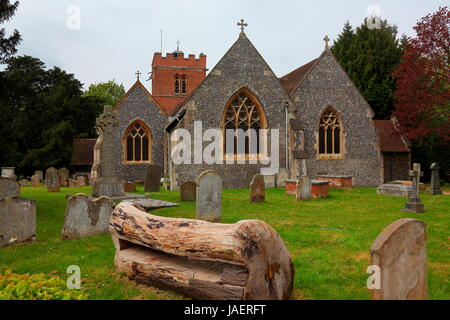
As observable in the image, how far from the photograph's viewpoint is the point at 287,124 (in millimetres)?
18469

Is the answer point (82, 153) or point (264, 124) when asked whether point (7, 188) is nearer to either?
point (264, 124)

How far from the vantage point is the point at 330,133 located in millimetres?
20156

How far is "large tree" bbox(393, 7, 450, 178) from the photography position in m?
18.7

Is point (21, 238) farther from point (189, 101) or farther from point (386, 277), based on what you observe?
point (189, 101)

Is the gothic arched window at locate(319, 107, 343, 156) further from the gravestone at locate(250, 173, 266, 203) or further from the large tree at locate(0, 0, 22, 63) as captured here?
the large tree at locate(0, 0, 22, 63)

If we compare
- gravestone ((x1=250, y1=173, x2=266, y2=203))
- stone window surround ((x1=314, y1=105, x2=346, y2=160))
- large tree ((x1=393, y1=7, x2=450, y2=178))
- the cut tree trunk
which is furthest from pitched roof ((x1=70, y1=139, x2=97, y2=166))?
the cut tree trunk

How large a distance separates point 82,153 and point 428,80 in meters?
24.8

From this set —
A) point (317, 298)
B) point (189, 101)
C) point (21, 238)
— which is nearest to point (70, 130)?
point (189, 101)

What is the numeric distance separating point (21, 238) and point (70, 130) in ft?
83.4

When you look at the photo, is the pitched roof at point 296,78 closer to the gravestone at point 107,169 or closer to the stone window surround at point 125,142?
the stone window surround at point 125,142

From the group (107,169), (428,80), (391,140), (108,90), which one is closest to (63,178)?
(107,169)

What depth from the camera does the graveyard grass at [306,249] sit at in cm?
425

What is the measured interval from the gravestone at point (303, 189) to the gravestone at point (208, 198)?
4.76m

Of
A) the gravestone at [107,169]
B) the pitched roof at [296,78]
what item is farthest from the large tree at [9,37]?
the pitched roof at [296,78]
